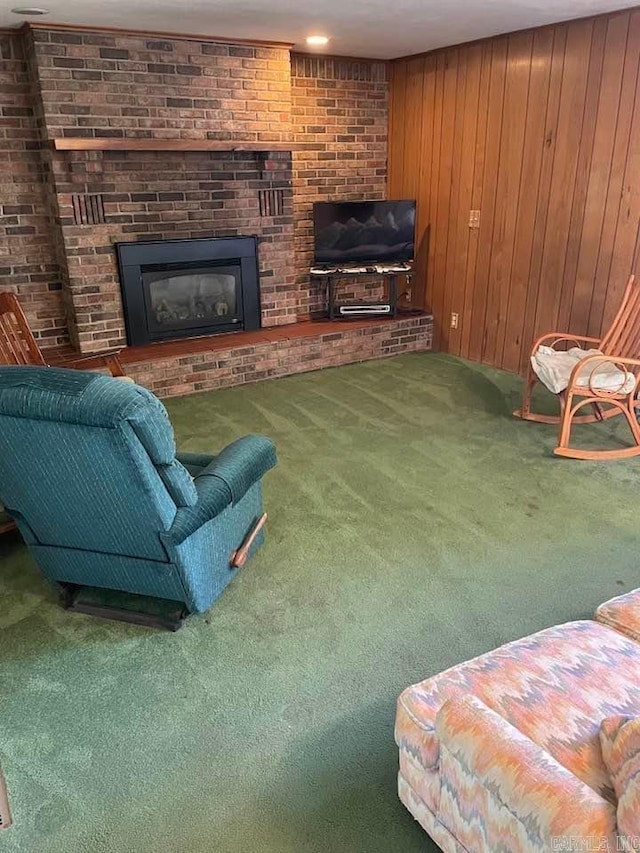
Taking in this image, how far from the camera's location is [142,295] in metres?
4.90

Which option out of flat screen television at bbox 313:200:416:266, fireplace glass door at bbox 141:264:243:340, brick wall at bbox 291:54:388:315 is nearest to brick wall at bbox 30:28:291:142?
brick wall at bbox 291:54:388:315

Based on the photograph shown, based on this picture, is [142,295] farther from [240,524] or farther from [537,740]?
[537,740]

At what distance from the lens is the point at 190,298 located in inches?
203

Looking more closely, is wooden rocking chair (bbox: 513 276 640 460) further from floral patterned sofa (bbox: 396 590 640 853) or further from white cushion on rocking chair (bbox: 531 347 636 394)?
floral patterned sofa (bbox: 396 590 640 853)

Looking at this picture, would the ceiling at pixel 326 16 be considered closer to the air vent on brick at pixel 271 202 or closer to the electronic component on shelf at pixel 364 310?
the air vent on brick at pixel 271 202

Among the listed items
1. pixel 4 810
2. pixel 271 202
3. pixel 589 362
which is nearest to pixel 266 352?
pixel 271 202

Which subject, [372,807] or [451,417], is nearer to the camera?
[372,807]

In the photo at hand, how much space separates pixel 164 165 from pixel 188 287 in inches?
35.1

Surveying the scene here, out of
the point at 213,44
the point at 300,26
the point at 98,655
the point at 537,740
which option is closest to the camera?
the point at 537,740

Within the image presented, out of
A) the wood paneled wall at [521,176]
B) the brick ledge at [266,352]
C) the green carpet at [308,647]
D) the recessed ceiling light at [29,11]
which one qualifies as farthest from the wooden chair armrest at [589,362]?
the recessed ceiling light at [29,11]

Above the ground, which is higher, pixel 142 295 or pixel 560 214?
pixel 560 214

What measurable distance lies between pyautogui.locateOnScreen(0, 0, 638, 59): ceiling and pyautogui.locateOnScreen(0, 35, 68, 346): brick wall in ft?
1.22

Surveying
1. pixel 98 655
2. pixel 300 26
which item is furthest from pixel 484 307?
pixel 98 655

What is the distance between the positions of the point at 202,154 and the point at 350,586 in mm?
3662
